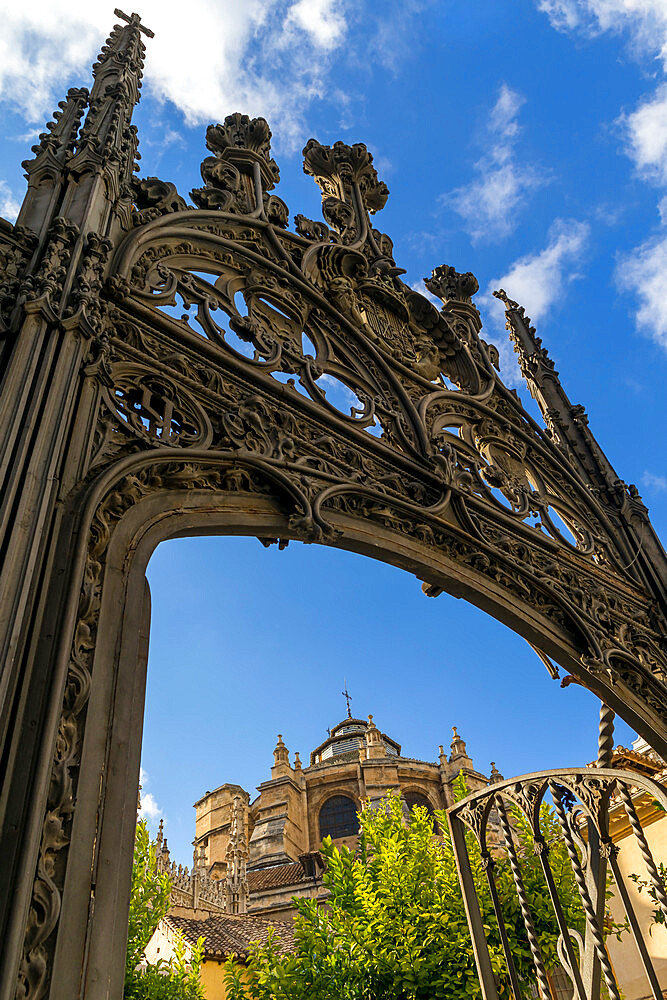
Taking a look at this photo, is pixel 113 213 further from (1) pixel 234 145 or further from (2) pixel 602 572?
(2) pixel 602 572

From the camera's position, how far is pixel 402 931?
10562 millimetres

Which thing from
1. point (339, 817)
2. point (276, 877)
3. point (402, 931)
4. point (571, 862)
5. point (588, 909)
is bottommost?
point (588, 909)

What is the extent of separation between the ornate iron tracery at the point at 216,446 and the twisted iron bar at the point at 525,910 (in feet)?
4.74

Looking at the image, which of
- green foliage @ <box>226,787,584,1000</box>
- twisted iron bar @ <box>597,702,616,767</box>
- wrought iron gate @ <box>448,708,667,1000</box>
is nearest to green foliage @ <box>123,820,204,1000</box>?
green foliage @ <box>226,787,584,1000</box>

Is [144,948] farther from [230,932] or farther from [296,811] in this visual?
[296,811]

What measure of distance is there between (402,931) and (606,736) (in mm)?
7334

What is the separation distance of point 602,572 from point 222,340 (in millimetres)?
3544

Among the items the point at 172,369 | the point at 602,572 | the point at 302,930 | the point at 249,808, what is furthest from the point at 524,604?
the point at 249,808

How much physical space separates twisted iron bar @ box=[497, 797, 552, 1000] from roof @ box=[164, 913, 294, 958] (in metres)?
19.0

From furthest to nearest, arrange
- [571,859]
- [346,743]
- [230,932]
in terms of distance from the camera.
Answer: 1. [346,743]
2. [230,932]
3. [571,859]

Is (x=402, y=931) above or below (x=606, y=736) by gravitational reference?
above

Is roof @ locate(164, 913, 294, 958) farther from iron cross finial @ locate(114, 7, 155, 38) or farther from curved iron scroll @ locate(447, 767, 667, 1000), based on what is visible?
iron cross finial @ locate(114, 7, 155, 38)

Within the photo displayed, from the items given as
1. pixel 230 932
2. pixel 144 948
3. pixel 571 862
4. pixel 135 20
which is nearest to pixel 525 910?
pixel 571 862

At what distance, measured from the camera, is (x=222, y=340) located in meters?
4.35
